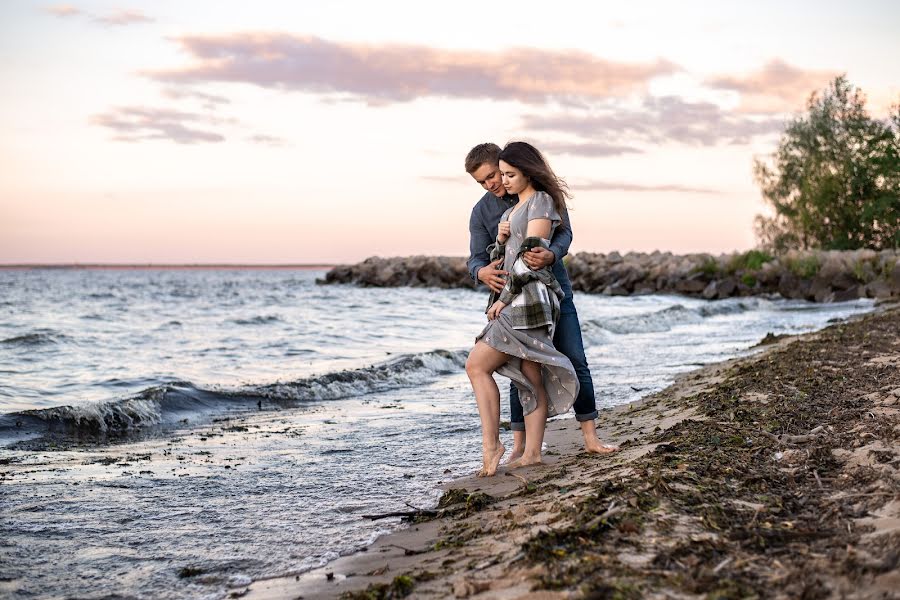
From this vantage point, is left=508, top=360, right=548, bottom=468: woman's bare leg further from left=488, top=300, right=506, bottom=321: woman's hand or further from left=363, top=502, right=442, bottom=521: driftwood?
left=363, top=502, right=442, bottom=521: driftwood

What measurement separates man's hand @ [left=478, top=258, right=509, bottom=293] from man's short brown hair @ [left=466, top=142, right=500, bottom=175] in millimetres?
582

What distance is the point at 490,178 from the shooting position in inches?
199

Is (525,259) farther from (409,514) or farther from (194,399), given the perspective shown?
(194,399)

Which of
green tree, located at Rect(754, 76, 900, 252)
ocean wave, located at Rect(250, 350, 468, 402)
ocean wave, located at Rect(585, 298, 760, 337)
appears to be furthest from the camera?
green tree, located at Rect(754, 76, 900, 252)

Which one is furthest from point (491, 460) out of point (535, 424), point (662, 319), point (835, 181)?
point (835, 181)

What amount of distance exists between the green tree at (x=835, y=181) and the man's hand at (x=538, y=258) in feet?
122

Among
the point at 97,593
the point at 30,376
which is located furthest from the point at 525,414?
the point at 30,376

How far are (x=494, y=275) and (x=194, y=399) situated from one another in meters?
5.68

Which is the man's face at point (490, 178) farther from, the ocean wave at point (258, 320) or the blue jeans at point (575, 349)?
the ocean wave at point (258, 320)

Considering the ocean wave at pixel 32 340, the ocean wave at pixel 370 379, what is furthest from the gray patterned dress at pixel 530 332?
the ocean wave at pixel 32 340

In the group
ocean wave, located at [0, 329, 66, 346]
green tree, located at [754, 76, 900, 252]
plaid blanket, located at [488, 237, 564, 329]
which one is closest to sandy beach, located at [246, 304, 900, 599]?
plaid blanket, located at [488, 237, 564, 329]

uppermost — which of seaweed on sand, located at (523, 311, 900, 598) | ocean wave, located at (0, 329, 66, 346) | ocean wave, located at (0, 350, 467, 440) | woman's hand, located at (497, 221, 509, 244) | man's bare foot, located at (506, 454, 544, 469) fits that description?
woman's hand, located at (497, 221, 509, 244)

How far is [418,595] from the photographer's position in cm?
294

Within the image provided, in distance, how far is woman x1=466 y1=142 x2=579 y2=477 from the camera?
4816 mm
